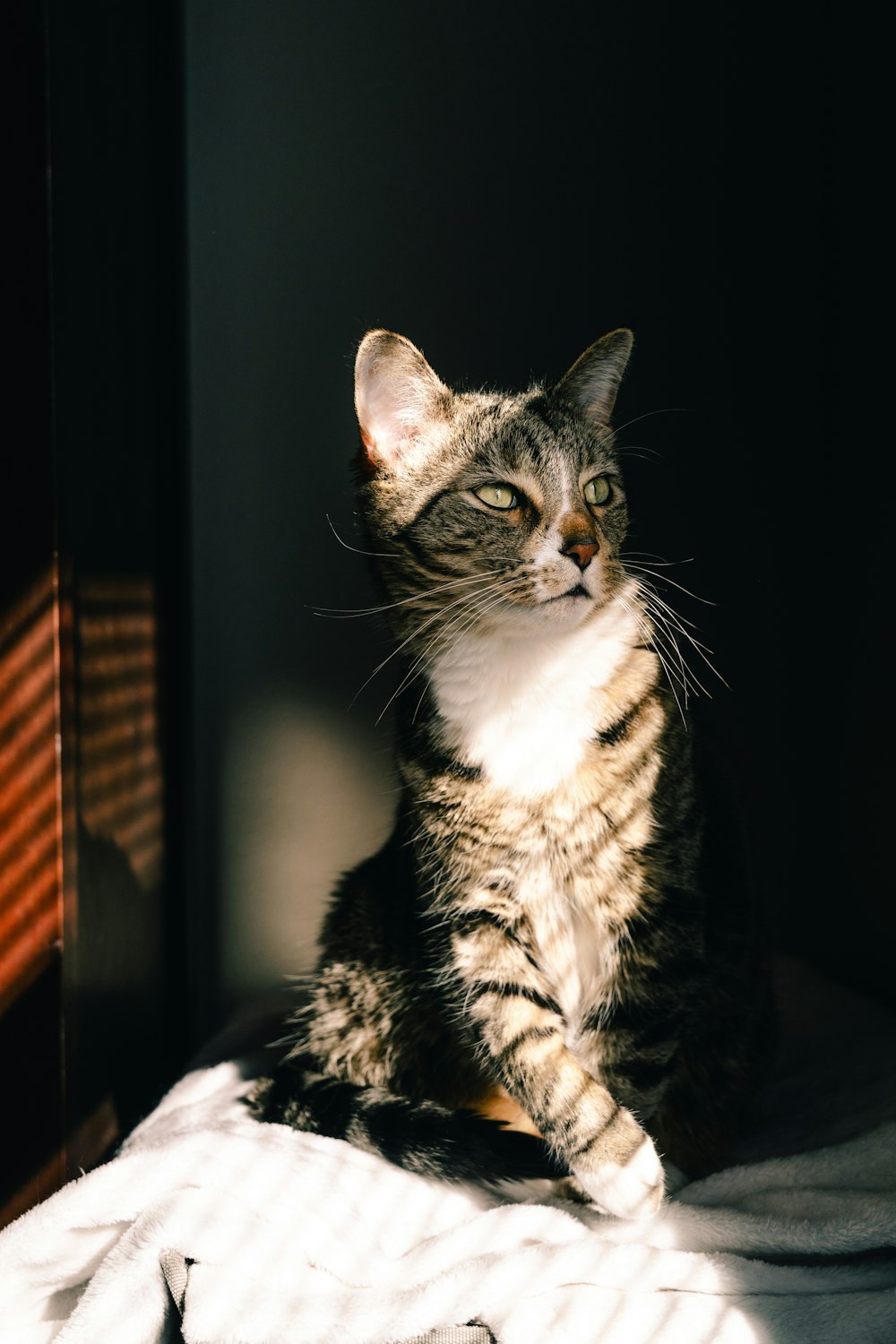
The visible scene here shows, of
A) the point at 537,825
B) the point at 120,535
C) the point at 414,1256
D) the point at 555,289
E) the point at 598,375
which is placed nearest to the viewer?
the point at 414,1256

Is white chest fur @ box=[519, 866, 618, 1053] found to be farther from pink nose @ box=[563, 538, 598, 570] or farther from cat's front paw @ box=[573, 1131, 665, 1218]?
pink nose @ box=[563, 538, 598, 570]

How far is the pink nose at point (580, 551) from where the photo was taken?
1024 millimetres

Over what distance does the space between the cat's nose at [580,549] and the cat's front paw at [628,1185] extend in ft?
1.87

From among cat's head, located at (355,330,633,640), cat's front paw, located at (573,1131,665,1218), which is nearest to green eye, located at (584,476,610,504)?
cat's head, located at (355,330,633,640)

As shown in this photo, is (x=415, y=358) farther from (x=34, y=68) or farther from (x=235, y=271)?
(x=235, y=271)

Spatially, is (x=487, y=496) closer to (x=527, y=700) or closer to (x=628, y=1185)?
(x=527, y=700)

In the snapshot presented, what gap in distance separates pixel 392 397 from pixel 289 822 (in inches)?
30.9

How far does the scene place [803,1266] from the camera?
92 centimetres

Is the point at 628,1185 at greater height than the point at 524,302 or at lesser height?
lesser

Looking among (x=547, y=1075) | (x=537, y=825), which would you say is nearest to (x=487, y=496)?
(x=537, y=825)

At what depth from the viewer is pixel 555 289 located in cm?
160

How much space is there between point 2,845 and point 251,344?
0.89 metres

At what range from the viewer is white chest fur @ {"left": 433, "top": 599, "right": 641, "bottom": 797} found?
1.08 metres

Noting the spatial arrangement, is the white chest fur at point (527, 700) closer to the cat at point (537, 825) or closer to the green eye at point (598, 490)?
the cat at point (537, 825)
